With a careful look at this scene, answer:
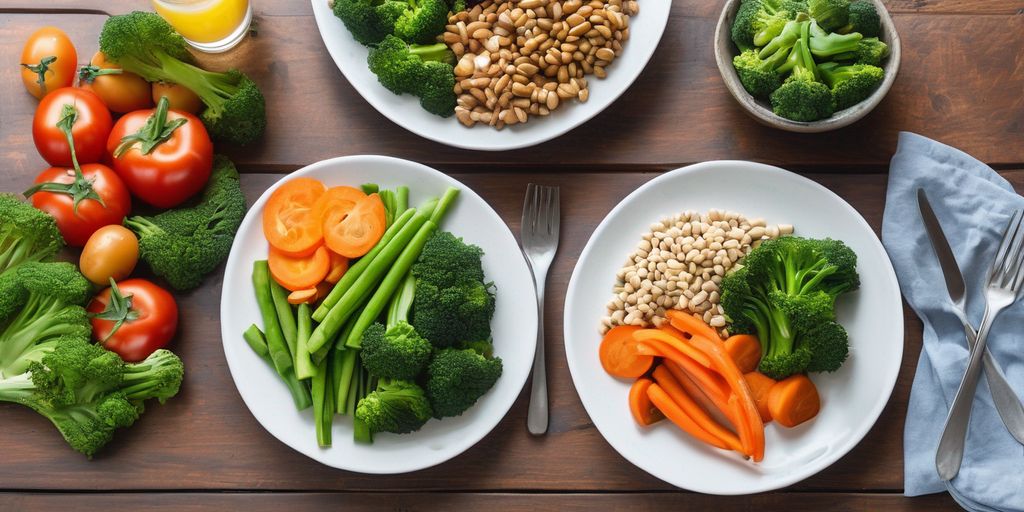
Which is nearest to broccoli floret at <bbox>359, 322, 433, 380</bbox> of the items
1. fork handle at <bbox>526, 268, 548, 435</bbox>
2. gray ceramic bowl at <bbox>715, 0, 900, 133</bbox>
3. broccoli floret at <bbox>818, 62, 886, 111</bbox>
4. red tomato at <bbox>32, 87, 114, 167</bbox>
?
fork handle at <bbox>526, 268, 548, 435</bbox>

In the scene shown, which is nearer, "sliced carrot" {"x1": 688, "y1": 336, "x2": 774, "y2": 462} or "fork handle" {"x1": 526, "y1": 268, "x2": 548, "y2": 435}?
"sliced carrot" {"x1": 688, "y1": 336, "x2": 774, "y2": 462}

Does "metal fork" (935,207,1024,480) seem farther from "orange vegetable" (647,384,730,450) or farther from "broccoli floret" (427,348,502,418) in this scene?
"broccoli floret" (427,348,502,418)

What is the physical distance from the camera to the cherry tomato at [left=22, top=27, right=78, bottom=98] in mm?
1889

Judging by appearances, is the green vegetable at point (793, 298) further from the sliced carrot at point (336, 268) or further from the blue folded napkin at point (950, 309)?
the sliced carrot at point (336, 268)

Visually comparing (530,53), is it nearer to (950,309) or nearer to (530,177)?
(530,177)

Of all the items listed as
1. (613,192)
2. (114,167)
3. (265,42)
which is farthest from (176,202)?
(613,192)

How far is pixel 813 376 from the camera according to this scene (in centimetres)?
181

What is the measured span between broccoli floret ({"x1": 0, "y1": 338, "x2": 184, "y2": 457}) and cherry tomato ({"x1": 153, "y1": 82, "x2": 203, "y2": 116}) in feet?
1.76

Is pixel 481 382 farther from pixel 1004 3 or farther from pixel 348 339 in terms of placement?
pixel 1004 3

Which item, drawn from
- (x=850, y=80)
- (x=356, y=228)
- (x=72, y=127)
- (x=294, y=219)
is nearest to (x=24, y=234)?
(x=72, y=127)

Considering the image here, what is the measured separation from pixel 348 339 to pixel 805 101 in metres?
1.06

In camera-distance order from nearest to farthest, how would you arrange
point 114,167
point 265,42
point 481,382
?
point 481,382, point 114,167, point 265,42

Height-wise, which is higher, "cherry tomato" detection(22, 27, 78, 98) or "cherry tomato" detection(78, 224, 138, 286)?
"cherry tomato" detection(22, 27, 78, 98)

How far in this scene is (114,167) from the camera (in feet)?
6.06
